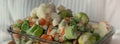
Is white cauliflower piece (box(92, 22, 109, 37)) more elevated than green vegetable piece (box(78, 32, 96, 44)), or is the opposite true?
white cauliflower piece (box(92, 22, 109, 37))

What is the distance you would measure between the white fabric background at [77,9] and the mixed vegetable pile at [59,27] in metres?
0.12

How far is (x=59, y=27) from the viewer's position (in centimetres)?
54

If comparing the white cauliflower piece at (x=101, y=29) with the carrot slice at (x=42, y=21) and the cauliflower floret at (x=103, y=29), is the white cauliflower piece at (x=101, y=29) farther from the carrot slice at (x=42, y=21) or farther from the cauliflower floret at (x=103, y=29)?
the carrot slice at (x=42, y=21)

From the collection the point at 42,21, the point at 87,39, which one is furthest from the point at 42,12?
the point at 87,39

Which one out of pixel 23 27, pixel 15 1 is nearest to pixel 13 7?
pixel 15 1

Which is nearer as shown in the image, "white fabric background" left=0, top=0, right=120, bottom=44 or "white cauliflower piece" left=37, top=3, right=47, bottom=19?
"white cauliflower piece" left=37, top=3, right=47, bottom=19

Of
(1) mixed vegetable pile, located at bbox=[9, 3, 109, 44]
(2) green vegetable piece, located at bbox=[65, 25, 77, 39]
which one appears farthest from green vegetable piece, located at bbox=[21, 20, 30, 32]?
(2) green vegetable piece, located at bbox=[65, 25, 77, 39]

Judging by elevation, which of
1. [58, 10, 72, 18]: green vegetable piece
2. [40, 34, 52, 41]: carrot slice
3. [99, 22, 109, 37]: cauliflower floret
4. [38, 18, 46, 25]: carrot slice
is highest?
[58, 10, 72, 18]: green vegetable piece

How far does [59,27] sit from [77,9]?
0.21 meters

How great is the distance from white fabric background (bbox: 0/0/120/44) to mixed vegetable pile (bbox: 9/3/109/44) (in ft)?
0.40

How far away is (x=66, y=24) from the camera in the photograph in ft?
1.77

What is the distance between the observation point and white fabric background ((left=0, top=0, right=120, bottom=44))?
0.69 meters

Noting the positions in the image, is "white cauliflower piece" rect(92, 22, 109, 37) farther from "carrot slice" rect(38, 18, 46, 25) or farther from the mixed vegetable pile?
"carrot slice" rect(38, 18, 46, 25)

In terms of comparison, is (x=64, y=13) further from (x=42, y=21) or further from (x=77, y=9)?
(x=77, y=9)
